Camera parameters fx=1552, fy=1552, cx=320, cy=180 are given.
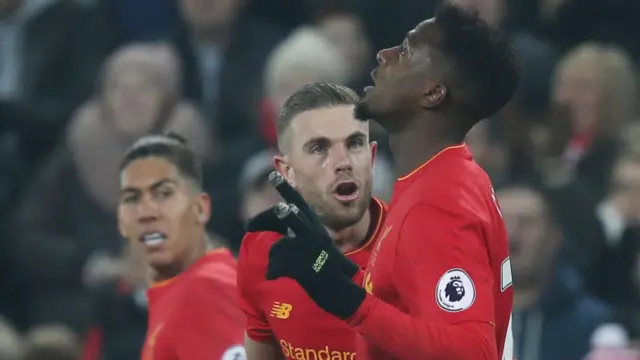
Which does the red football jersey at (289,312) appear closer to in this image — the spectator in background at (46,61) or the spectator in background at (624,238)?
the spectator in background at (624,238)

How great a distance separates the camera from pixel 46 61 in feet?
28.2

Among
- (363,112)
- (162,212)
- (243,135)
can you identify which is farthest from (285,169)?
(243,135)

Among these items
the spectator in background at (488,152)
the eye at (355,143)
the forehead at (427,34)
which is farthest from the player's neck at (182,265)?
the spectator in background at (488,152)

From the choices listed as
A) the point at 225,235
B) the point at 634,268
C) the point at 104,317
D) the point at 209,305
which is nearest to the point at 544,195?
the point at 634,268

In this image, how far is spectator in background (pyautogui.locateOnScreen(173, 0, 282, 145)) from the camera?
26.9 ft

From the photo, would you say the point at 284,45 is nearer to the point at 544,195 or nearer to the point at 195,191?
the point at 544,195

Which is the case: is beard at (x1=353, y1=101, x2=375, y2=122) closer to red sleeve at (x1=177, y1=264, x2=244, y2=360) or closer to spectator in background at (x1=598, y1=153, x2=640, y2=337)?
red sleeve at (x1=177, y1=264, x2=244, y2=360)

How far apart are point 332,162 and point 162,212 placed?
39.4 inches

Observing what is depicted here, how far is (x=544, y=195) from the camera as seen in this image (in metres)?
7.11

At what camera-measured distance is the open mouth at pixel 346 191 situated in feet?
14.1

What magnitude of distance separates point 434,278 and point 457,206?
0.64ft

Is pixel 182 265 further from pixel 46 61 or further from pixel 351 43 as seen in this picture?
pixel 46 61

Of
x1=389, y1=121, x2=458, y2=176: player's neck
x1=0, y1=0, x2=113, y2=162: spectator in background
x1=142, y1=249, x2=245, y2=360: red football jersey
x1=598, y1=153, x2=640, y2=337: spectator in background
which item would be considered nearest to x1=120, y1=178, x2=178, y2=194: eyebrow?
x1=142, y1=249, x2=245, y2=360: red football jersey

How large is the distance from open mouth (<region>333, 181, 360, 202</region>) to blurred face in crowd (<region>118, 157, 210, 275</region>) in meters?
0.99
